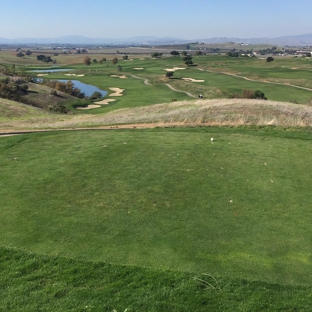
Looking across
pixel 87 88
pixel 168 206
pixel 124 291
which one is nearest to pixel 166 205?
pixel 168 206

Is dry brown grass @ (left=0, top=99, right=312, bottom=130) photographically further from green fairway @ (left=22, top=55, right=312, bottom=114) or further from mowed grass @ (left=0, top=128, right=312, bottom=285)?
green fairway @ (left=22, top=55, right=312, bottom=114)

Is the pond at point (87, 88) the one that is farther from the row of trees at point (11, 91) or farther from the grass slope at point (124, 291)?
the grass slope at point (124, 291)

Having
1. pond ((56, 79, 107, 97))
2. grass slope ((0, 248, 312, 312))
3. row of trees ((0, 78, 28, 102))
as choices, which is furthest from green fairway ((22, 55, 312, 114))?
grass slope ((0, 248, 312, 312))

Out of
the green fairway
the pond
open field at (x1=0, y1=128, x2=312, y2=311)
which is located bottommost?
the pond

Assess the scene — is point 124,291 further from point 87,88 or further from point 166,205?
point 87,88

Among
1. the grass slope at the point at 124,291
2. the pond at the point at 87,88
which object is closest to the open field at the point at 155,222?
the grass slope at the point at 124,291
